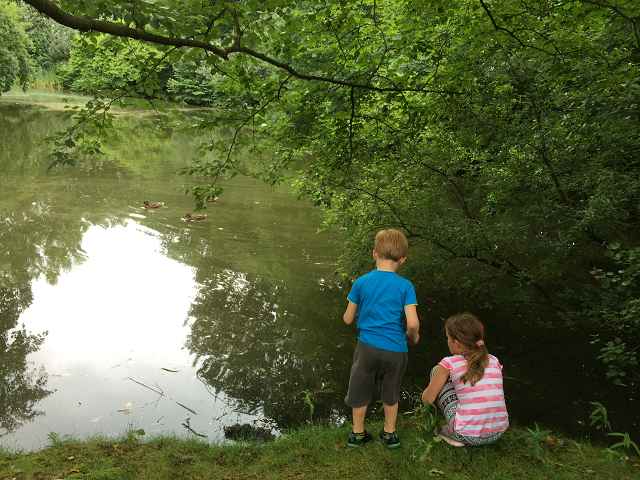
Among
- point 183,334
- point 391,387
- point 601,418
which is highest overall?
point 391,387

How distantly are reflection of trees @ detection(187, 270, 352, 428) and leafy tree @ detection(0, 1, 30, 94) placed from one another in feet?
114

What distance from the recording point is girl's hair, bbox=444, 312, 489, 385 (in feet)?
11.9

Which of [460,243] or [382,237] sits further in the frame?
[460,243]

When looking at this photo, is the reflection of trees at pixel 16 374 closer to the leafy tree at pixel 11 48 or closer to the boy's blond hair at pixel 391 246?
the boy's blond hair at pixel 391 246

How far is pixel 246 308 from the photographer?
892 centimetres

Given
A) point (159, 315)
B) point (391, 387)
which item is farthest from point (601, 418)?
point (159, 315)

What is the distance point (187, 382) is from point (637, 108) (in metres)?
5.55

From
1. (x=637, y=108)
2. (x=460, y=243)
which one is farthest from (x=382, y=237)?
(x=460, y=243)

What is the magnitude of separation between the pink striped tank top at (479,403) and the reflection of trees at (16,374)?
14.2 feet

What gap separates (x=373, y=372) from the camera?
3877mm

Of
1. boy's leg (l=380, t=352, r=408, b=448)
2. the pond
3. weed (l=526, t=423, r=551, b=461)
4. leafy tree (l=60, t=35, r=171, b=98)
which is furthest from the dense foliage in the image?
boy's leg (l=380, t=352, r=408, b=448)

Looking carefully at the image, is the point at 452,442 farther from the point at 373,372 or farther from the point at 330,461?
the point at 330,461

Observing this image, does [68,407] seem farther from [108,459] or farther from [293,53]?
[293,53]

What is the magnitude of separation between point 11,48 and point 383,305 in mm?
42598
